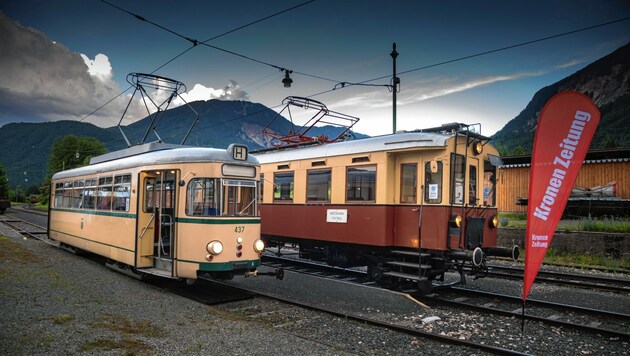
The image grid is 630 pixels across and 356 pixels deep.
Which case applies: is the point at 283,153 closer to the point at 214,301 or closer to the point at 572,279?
the point at 214,301

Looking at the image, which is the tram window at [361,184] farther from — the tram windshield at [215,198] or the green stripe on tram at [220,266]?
the green stripe on tram at [220,266]

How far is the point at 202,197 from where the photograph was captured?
9.23 metres

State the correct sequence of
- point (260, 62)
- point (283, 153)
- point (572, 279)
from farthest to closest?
point (260, 62)
point (283, 153)
point (572, 279)

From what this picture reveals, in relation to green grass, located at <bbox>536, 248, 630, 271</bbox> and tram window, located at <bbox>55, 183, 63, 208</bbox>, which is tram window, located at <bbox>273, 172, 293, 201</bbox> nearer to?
tram window, located at <bbox>55, 183, 63, 208</bbox>

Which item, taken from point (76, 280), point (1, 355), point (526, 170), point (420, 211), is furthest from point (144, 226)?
point (526, 170)

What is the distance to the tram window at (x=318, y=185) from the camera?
1229 cm

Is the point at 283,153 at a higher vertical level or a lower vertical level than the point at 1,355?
higher

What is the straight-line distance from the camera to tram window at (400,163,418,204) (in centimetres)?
1064

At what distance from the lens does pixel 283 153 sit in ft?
46.4

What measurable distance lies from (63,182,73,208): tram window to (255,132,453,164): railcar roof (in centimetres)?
679

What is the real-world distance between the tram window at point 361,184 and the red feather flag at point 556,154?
19.5 ft

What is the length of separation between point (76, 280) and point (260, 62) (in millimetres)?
8908

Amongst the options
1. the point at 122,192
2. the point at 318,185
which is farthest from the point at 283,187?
the point at 122,192

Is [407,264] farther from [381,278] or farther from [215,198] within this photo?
[215,198]
